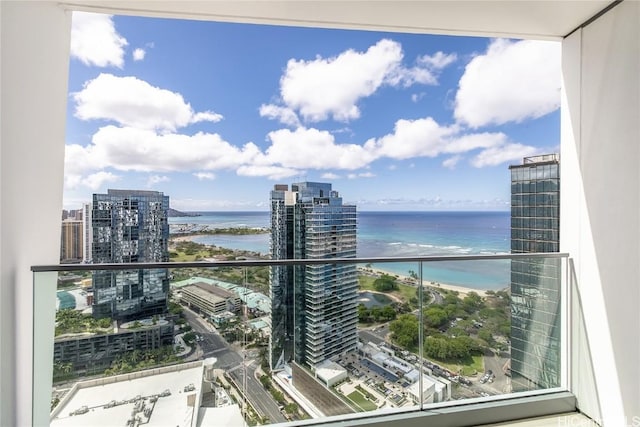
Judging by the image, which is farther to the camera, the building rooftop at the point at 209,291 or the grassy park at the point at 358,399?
the grassy park at the point at 358,399

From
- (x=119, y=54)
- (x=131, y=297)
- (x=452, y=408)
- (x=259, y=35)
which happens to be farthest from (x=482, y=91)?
(x=131, y=297)

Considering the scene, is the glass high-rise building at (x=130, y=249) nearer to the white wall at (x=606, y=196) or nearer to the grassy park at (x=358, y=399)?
the grassy park at (x=358, y=399)

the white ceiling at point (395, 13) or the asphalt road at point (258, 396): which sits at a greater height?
the white ceiling at point (395, 13)

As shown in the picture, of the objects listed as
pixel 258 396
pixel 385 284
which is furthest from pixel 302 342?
pixel 385 284

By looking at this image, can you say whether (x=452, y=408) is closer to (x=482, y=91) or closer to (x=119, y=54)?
(x=482, y=91)

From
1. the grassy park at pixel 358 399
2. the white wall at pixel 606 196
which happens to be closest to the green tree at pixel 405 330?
the grassy park at pixel 358 399

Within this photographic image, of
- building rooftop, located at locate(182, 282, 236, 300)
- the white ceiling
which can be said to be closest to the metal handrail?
building rooftop, located at locate(182, 282, 236, 300)

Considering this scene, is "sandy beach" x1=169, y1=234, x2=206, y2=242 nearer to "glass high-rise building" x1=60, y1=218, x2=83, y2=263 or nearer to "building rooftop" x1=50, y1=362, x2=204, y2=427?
"glass high-rise building" x1=60, y1=218, x2=83, y2=263
